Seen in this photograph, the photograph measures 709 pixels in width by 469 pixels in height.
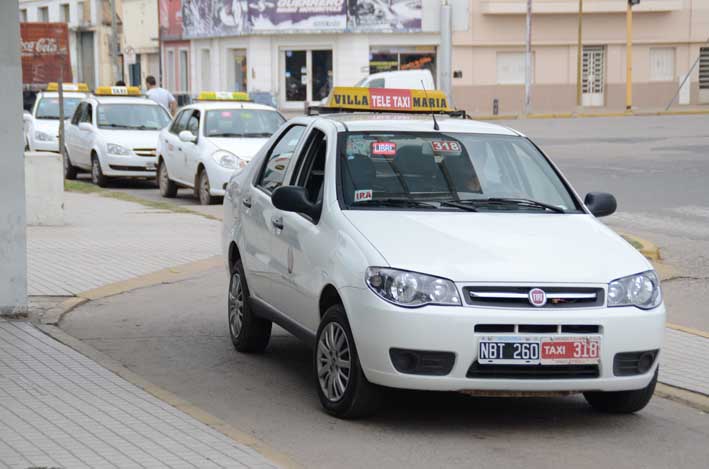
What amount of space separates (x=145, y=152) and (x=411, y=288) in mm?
17074

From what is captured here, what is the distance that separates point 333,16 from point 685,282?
41.2 meters

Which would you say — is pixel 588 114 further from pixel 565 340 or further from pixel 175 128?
pixel 565 340

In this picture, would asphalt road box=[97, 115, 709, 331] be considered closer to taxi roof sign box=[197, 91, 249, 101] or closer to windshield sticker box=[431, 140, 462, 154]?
taxi roof sign box=[197, 91, 249, 101]

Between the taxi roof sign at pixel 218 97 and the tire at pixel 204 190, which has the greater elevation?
the taxi roof sign at pixel 218 97

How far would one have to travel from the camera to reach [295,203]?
7.19 meters

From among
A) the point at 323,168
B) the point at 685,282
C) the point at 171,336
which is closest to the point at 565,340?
the point at 323,168

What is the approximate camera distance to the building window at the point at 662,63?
55250mm

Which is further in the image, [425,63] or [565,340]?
[425,63]

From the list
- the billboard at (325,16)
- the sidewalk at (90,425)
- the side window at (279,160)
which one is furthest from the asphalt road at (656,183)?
the billboard at (325,16)

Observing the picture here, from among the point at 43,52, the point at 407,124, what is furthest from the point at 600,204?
the point at 43,52

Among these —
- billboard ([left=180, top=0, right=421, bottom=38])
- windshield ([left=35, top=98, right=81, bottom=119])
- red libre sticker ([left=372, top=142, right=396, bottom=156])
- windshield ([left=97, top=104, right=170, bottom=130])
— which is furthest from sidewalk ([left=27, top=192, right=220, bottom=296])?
billboard ([left=180, top=0, right=421, bottom=38])

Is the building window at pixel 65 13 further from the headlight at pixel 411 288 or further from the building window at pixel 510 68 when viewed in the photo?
the headlight at pixel 411 288

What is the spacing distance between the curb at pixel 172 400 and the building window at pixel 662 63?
162 feet

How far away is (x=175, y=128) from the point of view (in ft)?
69.2
